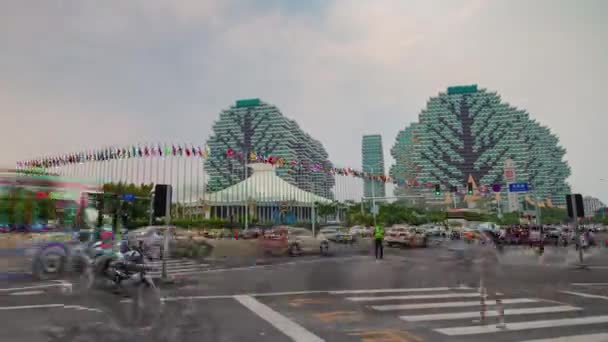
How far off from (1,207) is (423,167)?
167931 mm

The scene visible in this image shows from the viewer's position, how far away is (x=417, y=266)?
17.0 meters

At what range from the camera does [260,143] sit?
16762 centimetres

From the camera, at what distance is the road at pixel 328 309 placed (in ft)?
21.3

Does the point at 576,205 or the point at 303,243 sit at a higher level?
the point at 576,205

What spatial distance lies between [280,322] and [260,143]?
6383 inches

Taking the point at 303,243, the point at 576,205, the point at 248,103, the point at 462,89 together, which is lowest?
the point at 303,243

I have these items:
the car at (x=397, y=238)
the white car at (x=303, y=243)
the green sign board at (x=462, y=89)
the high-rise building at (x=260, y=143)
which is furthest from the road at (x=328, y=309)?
the green sign board at (x=462, y=89)

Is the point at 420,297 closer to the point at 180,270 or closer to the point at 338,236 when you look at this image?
the point at 180,270

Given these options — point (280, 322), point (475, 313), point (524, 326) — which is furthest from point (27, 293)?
point (524, 326)

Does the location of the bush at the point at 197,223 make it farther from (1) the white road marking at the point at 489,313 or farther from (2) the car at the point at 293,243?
(1) the white road marking at the point at 489,313

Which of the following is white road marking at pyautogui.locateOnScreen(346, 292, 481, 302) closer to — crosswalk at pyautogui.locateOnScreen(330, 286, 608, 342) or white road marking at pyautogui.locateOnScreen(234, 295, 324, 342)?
crosswalk at pyautogui.locateOnScreen(330, 286, 608, 342)

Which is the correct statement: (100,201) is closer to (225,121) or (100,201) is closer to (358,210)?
(358,210)

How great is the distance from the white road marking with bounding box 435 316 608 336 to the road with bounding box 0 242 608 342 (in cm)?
2

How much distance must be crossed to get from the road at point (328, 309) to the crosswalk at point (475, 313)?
22mm
